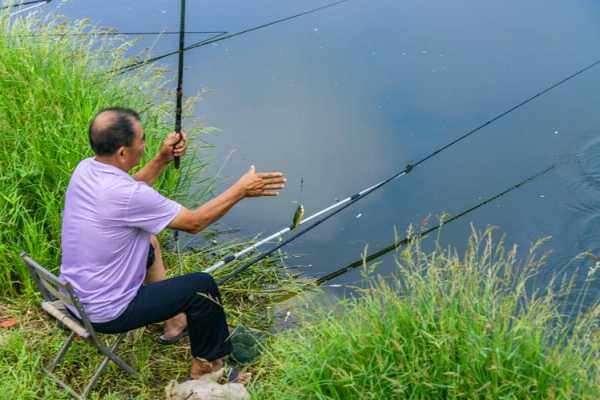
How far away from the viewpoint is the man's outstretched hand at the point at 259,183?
11.0ft

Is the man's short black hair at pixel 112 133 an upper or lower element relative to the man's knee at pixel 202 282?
upper

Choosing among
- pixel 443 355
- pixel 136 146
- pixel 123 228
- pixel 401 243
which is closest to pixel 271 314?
pixel 401 243

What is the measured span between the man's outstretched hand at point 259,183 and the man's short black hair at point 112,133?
49 centimetres

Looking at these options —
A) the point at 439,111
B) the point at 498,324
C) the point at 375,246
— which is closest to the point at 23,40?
the point at 375,246

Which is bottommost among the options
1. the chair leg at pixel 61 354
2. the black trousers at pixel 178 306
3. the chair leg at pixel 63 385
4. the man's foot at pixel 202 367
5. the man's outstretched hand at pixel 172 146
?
the man's foot at pixel 202 367

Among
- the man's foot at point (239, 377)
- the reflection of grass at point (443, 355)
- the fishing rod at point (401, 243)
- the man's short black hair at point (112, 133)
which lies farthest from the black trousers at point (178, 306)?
the fishing rod at point (401, 243)

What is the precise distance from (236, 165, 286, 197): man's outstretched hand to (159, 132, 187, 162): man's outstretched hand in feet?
1.92

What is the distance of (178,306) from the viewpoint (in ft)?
11.3

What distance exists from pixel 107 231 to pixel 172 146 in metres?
0.70

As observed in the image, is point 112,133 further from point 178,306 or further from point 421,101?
point 421,101

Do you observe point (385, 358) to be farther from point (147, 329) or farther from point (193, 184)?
point (193, 184)

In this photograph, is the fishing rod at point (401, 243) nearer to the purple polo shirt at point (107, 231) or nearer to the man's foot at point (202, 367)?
the man's foot at point (202, 367)

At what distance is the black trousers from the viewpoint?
11.1 feet

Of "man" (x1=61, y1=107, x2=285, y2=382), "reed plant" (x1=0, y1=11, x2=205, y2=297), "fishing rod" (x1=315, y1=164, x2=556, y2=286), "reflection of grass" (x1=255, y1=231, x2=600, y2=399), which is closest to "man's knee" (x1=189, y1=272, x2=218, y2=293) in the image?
"man" (x1=61, y1=107, x2=285, y2=382)
